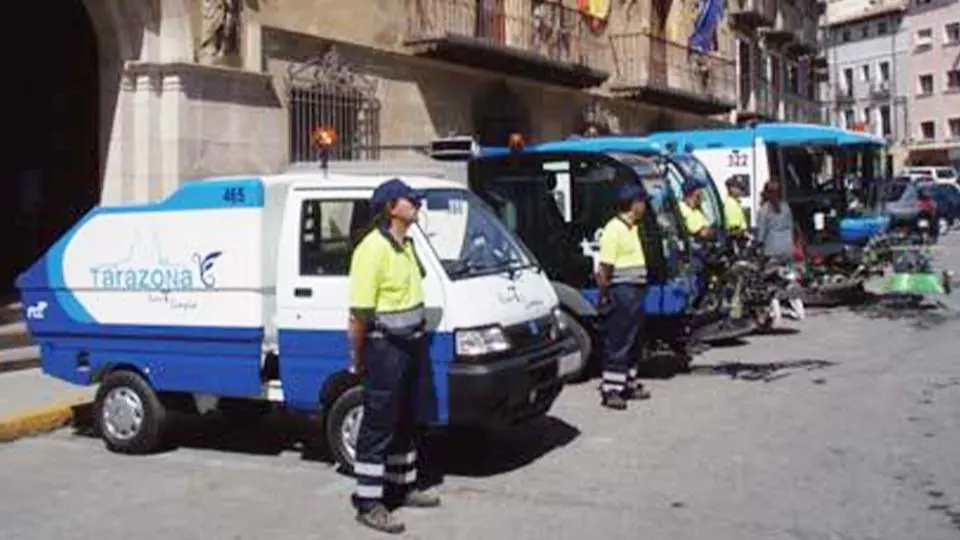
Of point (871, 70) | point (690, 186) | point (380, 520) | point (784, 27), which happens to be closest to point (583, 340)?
point (690, 186)

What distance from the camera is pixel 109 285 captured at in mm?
9406

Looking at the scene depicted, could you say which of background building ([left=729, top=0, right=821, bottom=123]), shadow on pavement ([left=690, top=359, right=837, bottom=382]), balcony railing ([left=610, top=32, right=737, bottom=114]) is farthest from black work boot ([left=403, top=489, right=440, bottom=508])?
background building ([left=729, top=0, right=821, bottom=123])

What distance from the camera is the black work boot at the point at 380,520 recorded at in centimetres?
708

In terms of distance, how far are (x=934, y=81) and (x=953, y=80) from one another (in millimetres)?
1737

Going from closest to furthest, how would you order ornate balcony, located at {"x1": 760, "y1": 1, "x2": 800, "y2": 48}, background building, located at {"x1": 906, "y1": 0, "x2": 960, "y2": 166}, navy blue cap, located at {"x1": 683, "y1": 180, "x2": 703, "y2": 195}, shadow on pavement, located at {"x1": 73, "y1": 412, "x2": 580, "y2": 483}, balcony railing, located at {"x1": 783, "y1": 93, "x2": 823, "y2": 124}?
shadow on pavement, located at {"x1": 73, "y1": 412, "x2": 580, "y2": 483}, navy blue cap, located at {"x1": 683, "y1": 180, "x2": 703, "y2": 195}, ornate balcony, located at {"x1": 760, "y1": 1, "x2": 800, "y2": 48}, balcony railing, located at {"x1": 783, "y1": 93, "x2": 823, "y2": 124}, background building, located at {"x1": 906, "y1": 0, "x2": 960, "y2": 166}

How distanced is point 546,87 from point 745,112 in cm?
1862

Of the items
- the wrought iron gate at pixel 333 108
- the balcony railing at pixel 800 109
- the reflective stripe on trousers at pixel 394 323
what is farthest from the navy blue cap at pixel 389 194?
the balcony railing at pixel 800 109

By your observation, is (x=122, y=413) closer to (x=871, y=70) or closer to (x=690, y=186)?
(x=690, y=186)

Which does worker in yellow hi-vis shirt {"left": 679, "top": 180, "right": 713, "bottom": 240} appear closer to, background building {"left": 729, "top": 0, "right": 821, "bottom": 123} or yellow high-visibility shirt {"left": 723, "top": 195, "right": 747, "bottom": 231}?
yellow high-visibility shirt {"left": 723, "top": 195, "right": 747, "bottom": 231}

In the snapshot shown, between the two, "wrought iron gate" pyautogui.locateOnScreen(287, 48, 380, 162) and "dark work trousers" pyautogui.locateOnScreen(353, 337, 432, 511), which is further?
"wrought iron gate" pyautogui.locateOnScreen(287, 48, 380, 162)

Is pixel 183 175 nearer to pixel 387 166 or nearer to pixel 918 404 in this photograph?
pixel 387 166

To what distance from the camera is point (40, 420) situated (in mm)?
10453

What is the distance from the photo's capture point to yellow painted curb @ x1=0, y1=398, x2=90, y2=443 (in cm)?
1016

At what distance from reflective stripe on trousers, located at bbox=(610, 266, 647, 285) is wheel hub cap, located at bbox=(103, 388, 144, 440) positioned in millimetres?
4131
